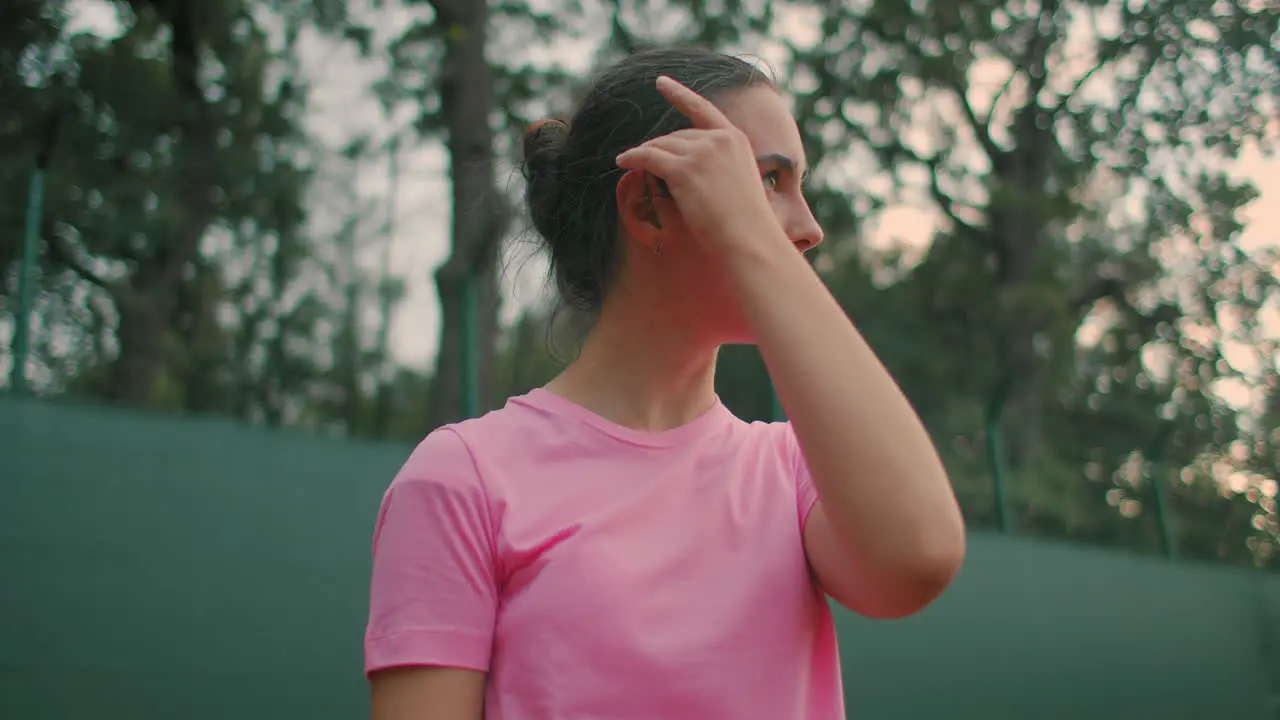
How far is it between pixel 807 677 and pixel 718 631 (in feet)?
0.36

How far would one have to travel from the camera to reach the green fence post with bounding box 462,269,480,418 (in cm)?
464

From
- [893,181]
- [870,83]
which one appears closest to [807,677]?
[870,83]

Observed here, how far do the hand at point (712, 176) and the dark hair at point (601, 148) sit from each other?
6.4 inches

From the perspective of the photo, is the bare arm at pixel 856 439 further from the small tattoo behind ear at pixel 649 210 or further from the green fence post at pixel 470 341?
the green fence post at pixel 470 341

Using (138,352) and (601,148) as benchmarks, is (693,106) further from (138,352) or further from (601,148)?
(138,352)

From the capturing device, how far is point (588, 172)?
1.29 meters

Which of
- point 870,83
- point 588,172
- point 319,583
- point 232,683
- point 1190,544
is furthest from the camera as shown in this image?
point 870,83

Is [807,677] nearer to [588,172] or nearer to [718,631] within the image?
[718,631]

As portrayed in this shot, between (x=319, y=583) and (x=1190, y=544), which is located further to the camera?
(x=1190, y=544)

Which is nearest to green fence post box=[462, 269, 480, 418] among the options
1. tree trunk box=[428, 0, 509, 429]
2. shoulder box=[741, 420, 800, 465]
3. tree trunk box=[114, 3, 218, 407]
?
tree trunk box=[428, 0, 509, 429]

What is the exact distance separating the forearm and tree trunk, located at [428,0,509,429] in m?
1.12

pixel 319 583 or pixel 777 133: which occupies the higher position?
pixel 777 133

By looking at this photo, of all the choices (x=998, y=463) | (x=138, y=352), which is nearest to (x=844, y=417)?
(x=998, y=463)

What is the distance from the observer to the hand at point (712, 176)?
3.18 ft
